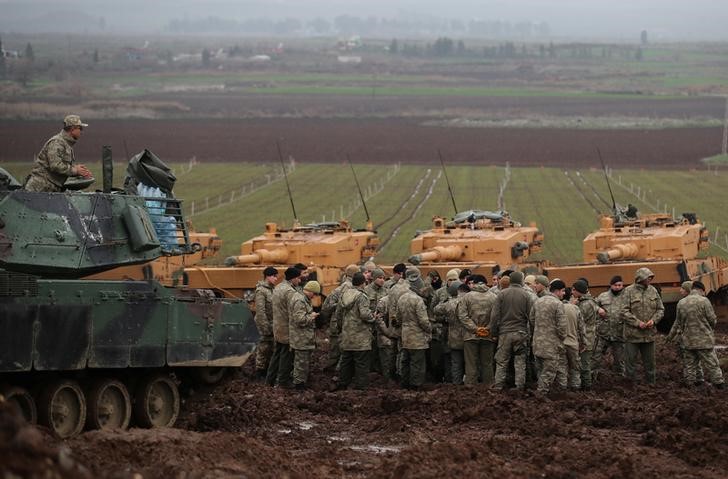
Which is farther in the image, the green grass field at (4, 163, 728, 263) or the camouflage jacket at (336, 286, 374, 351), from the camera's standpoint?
the green grass field at (4, 163, 728, 263)

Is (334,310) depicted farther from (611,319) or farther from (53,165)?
(53,165)

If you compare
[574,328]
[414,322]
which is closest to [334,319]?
[414,322]

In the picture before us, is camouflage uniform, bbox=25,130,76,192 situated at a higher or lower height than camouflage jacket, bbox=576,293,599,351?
higher

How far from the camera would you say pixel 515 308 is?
21453 millimetres

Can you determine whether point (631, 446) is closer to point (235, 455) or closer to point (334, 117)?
point (235, 455)

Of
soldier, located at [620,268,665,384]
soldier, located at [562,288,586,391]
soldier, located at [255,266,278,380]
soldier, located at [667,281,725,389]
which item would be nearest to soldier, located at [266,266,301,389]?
soldier, located at [255,266,278,380]

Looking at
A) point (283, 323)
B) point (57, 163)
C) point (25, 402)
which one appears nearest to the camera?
point (25, 402)

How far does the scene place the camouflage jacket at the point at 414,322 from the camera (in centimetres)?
2248

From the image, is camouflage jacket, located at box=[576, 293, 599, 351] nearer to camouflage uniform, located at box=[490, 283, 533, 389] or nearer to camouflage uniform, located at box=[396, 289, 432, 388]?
camouflage uniform, located at box=[490, 283, 533, 389]

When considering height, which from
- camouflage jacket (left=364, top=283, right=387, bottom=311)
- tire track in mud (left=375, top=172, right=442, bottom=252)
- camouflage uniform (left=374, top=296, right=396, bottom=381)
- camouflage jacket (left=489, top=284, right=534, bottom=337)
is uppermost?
camouflage jacket (left=489, top=284, right=534, bottom=337)

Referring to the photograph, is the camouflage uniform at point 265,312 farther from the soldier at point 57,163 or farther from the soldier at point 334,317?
the soldier at point 57,163

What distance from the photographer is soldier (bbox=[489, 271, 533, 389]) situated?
21406 mm

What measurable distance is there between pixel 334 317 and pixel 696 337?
16.7 ft

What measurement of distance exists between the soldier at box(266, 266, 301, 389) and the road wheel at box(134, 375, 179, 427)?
144 inches
